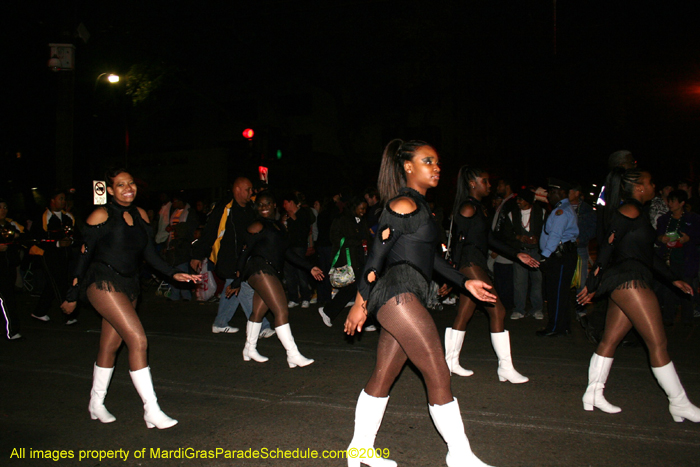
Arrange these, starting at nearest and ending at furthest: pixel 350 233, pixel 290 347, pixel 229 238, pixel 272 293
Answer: pixel 272 293, pixel 290 347, pixel 229 238, pixel 350 233

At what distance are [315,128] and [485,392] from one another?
106 ft

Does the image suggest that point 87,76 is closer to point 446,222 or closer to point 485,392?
point 446,222

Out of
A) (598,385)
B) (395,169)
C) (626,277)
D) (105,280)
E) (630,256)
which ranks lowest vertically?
(598,385)

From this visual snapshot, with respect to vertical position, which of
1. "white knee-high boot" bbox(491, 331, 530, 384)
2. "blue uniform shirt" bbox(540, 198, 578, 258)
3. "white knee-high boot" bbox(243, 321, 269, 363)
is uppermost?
"blue uniform shirt" bbox(540, 198, 578, 258)

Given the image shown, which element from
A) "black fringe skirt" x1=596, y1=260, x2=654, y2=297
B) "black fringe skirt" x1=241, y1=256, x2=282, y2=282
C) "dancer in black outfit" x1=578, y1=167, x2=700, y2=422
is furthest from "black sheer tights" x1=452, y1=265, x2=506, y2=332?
"black fringe skirt" x1=241, y1=256, x2=282, y2=282

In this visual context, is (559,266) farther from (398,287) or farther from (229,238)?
(398,287)

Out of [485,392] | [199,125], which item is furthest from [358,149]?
[485,392]

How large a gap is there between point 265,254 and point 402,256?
2.91 m

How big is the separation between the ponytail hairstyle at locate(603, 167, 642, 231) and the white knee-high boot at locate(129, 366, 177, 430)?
387 cm

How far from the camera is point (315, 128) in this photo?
3619cm

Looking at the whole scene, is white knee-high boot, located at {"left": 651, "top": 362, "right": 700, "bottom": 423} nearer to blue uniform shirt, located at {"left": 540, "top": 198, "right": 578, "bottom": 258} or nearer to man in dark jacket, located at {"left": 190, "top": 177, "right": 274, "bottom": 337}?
blue uniform shirt, located at {"left": 540, "top": 198, "right": 578, "bottom": 258}

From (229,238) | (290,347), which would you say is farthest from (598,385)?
(229,238)

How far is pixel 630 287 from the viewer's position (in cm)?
413

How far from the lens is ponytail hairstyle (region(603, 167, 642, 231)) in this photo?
14.6 feet
